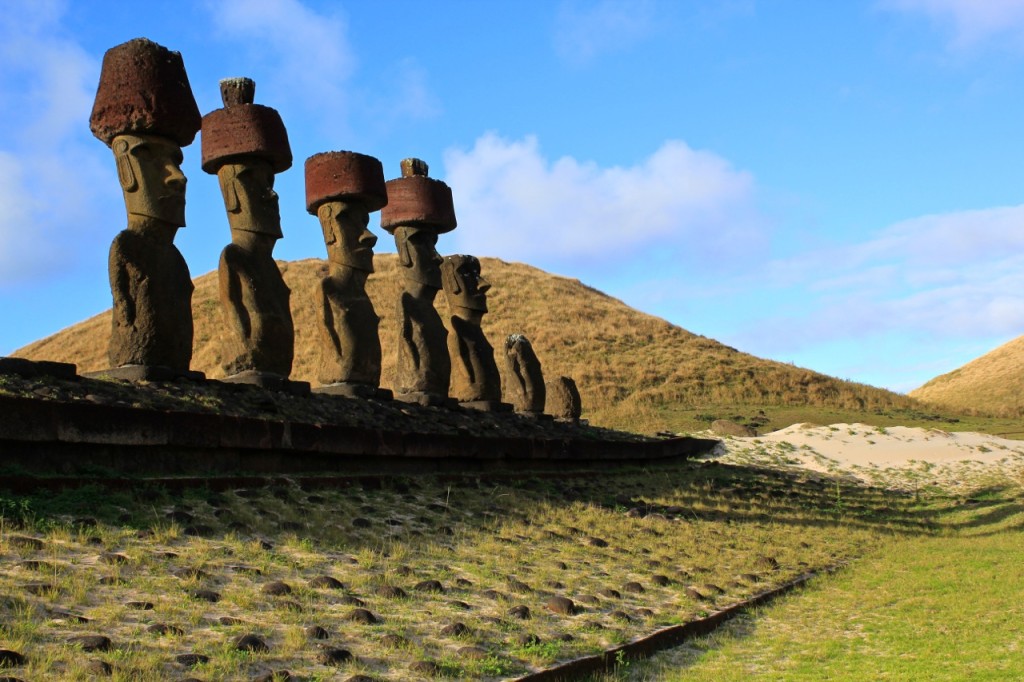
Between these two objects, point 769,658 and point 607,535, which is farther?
point 607,535

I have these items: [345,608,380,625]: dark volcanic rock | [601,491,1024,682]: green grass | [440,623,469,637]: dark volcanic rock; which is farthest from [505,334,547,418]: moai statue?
[345,608,380,625]: dark volcanic rock

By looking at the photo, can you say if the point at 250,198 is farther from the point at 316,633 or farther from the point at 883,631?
the point at 883,631

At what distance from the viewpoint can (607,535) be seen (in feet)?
26.3

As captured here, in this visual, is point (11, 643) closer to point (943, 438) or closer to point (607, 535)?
point (607, 535)

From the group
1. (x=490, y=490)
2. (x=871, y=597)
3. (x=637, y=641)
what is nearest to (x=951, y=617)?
(x=871, y=597)

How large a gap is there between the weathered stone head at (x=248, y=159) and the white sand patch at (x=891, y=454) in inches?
407

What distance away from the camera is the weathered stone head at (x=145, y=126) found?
8.74 metres

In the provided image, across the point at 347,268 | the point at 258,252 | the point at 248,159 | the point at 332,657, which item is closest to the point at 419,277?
the point at 347,268

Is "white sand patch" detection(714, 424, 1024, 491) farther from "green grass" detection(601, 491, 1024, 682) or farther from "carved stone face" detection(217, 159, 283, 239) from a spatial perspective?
"carved stone face" detection(217, 159, 283, 239)

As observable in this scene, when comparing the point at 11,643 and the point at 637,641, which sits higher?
the point at 11,643

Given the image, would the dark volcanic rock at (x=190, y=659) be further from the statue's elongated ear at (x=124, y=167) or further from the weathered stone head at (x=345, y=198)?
the weathered stone head at (x=345, y=198)

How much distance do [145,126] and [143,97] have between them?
0.76ft

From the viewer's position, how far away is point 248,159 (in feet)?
34.0

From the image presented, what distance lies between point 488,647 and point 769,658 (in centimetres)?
166
